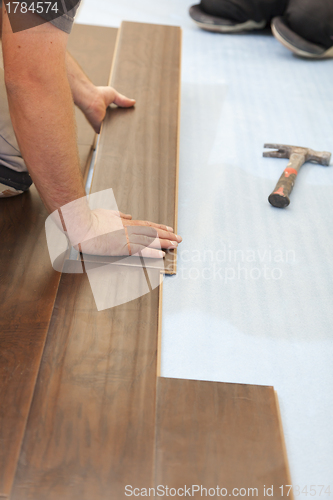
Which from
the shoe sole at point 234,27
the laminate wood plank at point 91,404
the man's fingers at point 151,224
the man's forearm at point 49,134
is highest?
the man's forearm at point 49,134

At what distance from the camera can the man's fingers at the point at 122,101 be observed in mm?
2152

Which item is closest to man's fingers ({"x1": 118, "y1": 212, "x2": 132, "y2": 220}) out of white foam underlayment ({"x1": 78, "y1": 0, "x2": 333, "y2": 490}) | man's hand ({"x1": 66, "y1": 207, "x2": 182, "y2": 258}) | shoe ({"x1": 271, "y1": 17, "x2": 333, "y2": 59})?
man's hand ({"x1": 66, "y1": 207, "x2": 182, "y2": 258})

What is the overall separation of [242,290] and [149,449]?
26.5 inches

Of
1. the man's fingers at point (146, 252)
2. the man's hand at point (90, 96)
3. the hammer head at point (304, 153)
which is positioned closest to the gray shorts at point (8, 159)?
the man's hand at point (90, 96)

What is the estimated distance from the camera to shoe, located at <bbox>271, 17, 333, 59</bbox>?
305cm

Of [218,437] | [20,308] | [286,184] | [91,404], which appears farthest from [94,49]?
[218,437]

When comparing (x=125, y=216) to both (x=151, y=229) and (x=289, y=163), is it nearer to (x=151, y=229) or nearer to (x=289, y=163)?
(x=151, y=229)

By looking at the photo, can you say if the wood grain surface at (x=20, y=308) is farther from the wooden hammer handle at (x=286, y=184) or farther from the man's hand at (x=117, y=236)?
the wooden hammer handle at (x=286, y=184)

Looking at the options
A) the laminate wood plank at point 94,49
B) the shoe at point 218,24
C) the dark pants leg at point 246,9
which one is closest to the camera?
the laminate wood plank at point 94,49

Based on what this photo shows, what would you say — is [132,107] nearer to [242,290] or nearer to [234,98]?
[234,98]

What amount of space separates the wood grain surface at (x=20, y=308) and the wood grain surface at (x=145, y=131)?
0.30 meters

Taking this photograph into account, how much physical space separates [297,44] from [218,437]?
2.93 m

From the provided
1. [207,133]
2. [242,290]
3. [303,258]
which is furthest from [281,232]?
[207,133]

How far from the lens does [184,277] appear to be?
1.53 m
